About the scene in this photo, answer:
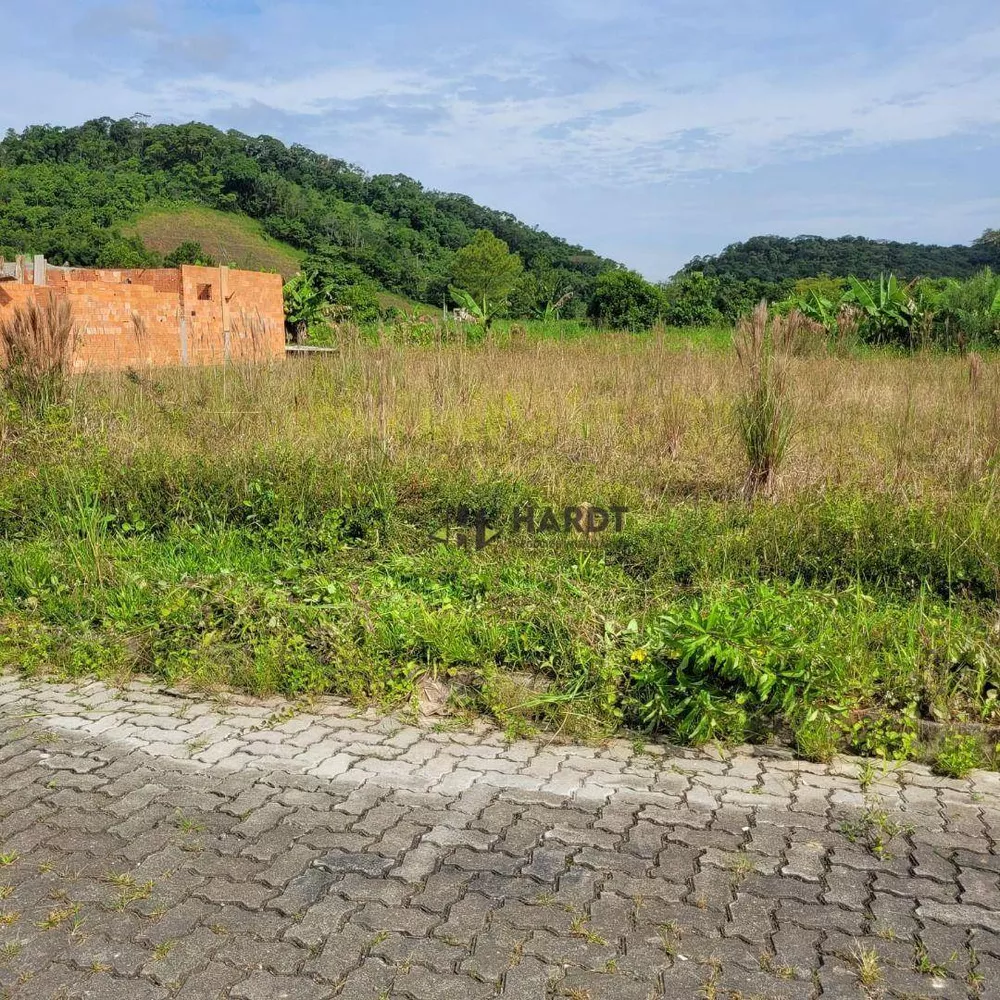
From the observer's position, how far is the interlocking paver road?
263 cm

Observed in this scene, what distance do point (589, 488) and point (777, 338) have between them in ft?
6.85

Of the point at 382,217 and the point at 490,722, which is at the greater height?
the point at 382,217

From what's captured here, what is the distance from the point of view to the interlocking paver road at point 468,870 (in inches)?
104

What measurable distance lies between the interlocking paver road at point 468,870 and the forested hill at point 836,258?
38747 millimetres

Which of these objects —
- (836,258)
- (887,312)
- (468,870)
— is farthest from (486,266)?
(468,870)

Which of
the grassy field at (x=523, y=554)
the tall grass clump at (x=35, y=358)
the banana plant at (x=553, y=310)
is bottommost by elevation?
the grassy field at (x=523, y=554)

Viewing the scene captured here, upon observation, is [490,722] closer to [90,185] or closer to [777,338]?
[777,338]

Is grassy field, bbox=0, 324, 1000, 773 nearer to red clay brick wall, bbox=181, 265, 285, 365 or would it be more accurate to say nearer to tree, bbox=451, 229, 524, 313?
red clay brick wall, bbox=181, 265, 285, 365

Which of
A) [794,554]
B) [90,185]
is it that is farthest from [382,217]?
[794,554]

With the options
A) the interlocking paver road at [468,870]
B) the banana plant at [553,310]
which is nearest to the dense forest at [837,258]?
the banana plant at [553,310]

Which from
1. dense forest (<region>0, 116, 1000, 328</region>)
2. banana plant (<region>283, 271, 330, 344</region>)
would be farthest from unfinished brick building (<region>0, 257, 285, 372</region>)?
dense forest (<region>0, 116, 1000, 328</region>)

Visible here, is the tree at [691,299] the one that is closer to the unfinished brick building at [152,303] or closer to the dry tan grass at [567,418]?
the unfinished brick building at [152,303]

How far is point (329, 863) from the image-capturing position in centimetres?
317

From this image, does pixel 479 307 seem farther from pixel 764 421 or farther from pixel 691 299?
pixel 764 421
